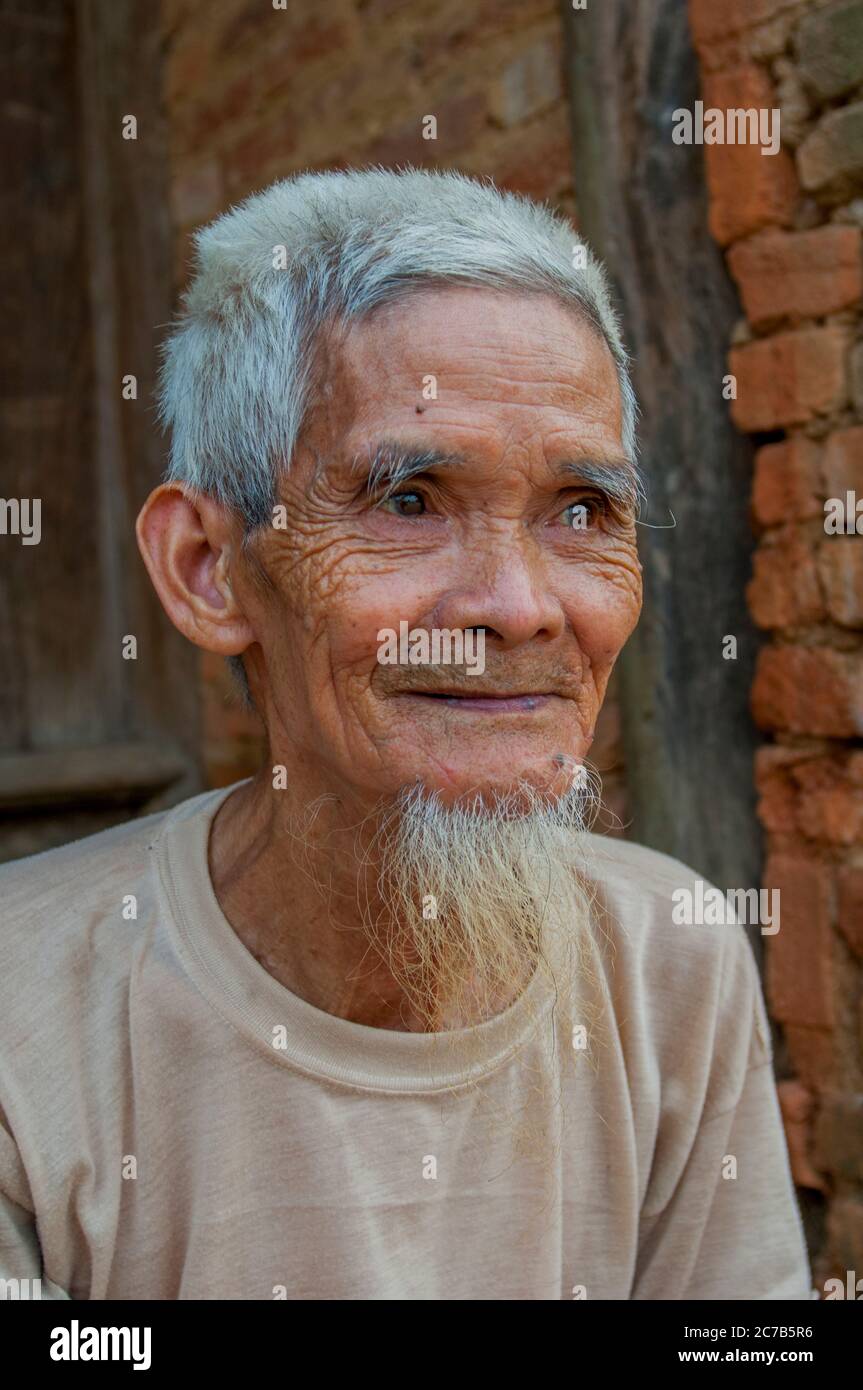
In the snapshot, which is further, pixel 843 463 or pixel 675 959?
pixel 843 463

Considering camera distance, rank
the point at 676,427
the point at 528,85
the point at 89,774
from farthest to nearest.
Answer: the point at 89,774 < the point at 528,85 < the point at 676,427

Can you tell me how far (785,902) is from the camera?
234cm

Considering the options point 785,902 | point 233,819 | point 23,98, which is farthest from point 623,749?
point 23,98

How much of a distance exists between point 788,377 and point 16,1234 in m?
1.78

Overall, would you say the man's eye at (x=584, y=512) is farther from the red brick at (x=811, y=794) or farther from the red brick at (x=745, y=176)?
the red brick at (x=745, y=176)

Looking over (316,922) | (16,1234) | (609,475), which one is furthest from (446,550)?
(16,1234)

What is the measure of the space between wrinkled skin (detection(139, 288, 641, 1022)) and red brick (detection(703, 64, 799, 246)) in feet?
2.97

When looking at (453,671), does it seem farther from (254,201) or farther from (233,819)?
(254,201)

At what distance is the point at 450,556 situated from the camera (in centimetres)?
144

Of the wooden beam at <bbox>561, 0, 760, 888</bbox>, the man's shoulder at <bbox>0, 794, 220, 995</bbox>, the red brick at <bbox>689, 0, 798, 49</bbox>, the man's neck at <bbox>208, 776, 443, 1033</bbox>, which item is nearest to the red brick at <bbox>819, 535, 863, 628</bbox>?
the wooden beam at <bbox>561, 0, 760, 888</bbox>

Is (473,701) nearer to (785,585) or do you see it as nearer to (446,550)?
(446,550)

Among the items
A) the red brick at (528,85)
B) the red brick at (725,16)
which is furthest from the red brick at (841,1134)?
the red brick at (528,85)

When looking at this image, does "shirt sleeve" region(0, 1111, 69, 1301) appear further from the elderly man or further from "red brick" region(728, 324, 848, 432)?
"red brick" region(728, 324, 848, 432)

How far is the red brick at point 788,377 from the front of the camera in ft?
7.19
